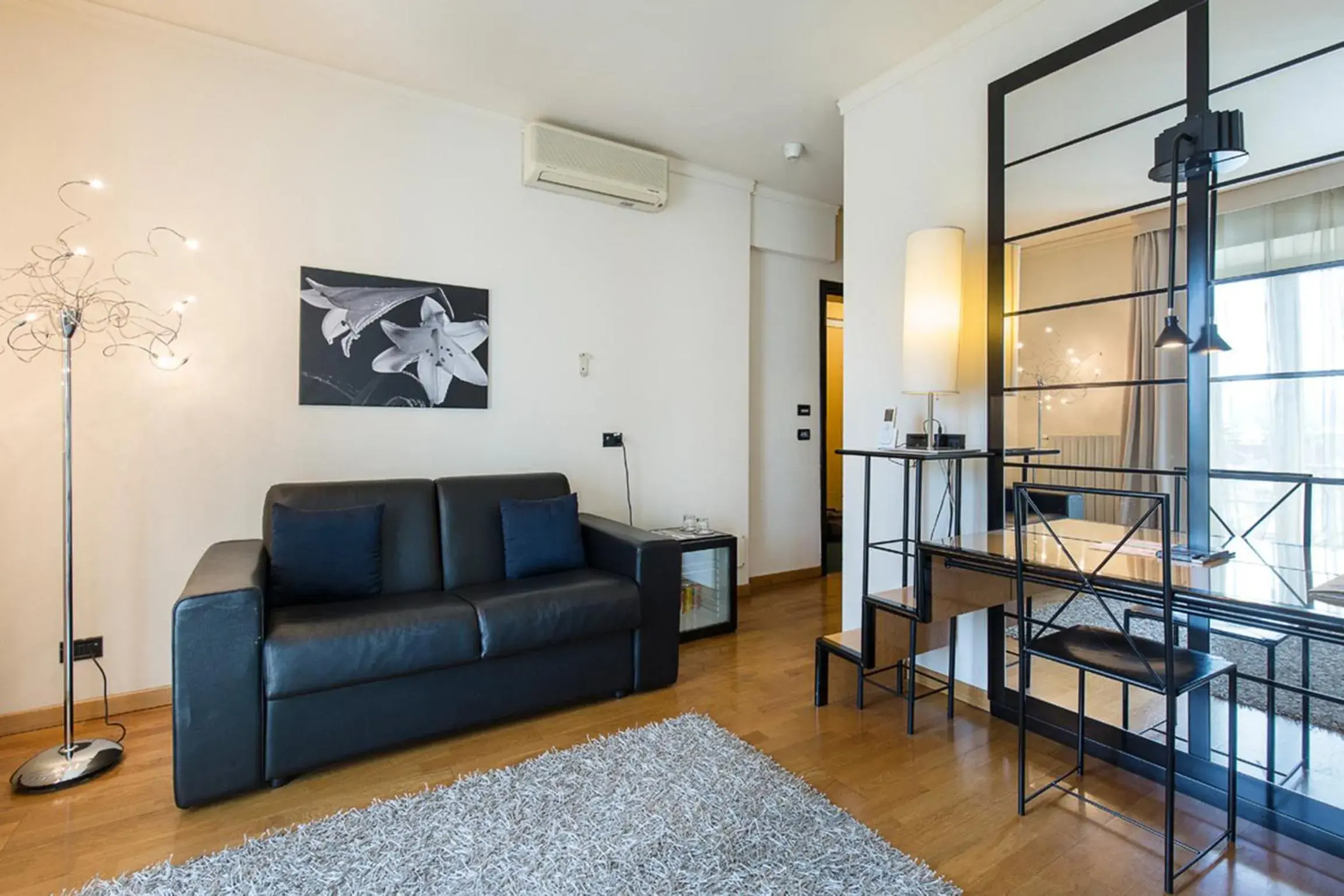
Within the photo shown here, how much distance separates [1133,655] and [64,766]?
349 cm

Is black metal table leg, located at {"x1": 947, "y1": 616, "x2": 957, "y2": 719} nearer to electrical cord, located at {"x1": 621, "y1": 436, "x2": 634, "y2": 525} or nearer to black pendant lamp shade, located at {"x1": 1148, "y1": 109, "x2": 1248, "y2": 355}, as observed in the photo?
black pendant lamp shade, located at {"x1": 1148, "y1": 109, "x2": 1248, "y2": 355}

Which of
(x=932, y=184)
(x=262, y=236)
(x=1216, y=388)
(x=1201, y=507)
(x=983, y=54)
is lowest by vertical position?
(x=1201, y=507)

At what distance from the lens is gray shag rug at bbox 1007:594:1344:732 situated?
1873 mm

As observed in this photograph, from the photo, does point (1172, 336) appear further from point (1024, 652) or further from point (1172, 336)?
point (1024, 652)

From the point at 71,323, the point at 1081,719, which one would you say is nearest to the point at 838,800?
the point at 1081,719

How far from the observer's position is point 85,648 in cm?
261

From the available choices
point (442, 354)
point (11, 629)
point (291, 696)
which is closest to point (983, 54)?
point (442, 354)

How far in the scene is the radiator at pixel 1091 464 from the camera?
2.32 m

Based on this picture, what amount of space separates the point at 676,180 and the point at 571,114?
33.9 inches

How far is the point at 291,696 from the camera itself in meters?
2.12

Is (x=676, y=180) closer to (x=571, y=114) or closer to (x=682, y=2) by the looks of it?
(x=571, y=114)

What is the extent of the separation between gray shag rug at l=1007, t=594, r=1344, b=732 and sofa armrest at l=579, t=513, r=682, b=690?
166 centimetres

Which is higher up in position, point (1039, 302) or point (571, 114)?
point (571, 114)

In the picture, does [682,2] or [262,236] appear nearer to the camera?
[682,2]
